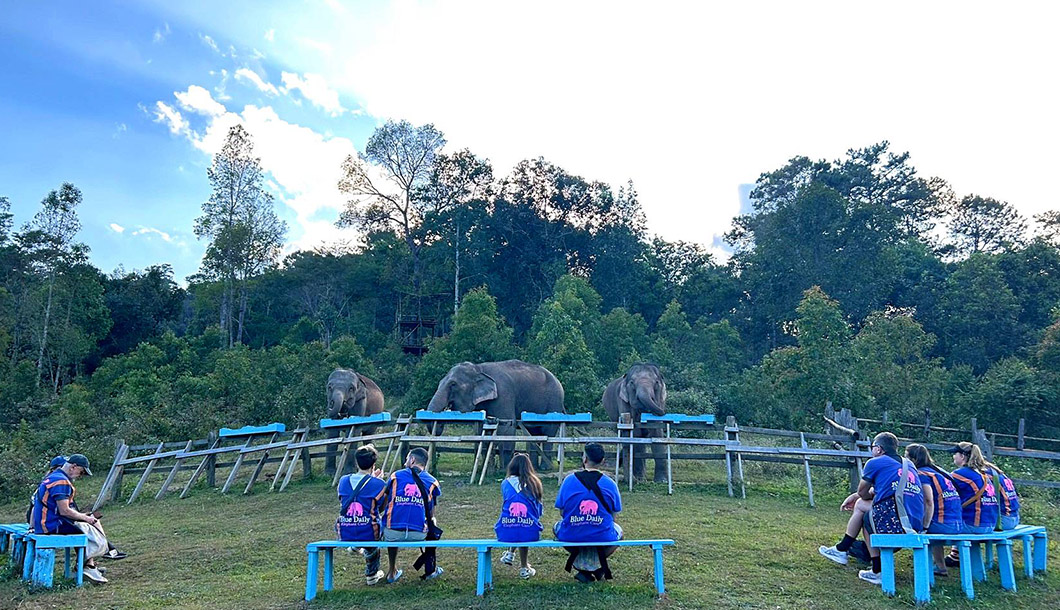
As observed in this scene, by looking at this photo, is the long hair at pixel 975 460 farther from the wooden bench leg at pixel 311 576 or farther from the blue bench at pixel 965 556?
the wooden bench leg at pixel 311 576

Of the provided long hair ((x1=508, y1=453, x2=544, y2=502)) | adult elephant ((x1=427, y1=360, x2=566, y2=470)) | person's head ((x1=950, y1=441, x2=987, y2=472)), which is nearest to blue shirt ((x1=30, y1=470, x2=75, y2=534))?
long hair ((x1=508, y1=453, x2=544, y2=502))

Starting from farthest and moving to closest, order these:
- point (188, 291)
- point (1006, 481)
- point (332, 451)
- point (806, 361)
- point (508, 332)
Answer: point (188, 291)
point (508, 332)
point (806, 361)
point (332, 451)
point (1006, 481)

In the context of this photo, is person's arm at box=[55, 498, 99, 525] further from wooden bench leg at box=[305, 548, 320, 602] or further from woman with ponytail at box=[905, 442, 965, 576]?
woman with ponytail at box=[905, 442, 965, 576]

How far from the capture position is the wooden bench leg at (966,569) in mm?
7215

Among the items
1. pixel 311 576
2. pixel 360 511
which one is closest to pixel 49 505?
pixel 311 576

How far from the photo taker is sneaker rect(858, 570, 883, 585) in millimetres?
7566

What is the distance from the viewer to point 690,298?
3984 cm

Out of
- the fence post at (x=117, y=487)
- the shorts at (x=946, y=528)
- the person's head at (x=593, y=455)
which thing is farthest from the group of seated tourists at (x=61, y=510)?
the shorts at (x=946, y=528)

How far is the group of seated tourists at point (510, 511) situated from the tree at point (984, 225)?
133 feet

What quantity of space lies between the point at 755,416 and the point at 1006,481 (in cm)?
1575

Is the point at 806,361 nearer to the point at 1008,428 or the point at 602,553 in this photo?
the point at 1008,428

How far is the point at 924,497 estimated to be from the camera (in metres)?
7.53

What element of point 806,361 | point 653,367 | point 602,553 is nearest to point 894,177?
point 806,361

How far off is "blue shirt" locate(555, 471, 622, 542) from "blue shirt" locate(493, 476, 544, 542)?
251 millimetres
